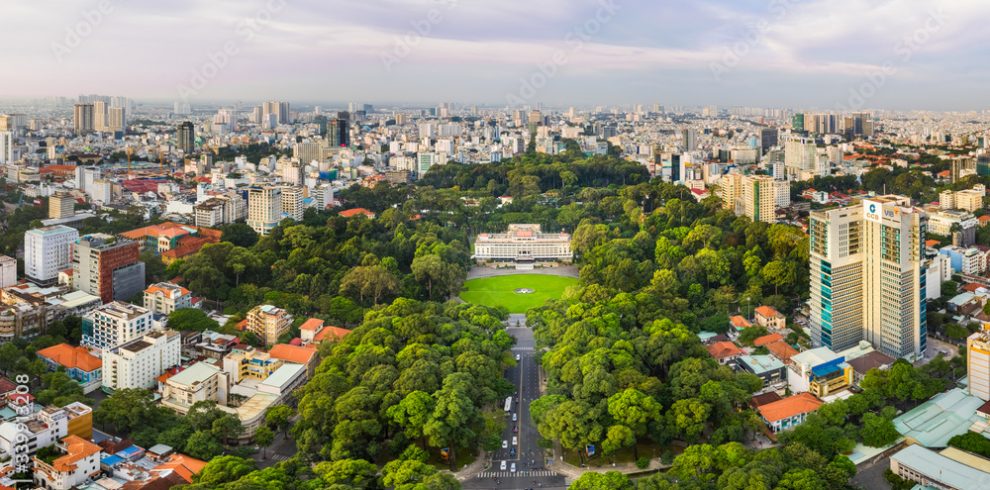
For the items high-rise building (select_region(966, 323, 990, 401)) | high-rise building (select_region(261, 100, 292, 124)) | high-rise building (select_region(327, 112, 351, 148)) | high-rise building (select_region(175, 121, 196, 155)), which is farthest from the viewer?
high-rise building (select_region(261, 100, 292, 124))

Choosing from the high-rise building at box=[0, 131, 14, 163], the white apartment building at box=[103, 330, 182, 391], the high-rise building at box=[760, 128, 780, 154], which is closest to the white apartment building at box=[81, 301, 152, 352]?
the white apartment building at box=[103, 330, 182, 391]

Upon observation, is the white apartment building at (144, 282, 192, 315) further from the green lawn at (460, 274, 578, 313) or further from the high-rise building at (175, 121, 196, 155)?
the high-rise building at (175, 121, 196, 155)

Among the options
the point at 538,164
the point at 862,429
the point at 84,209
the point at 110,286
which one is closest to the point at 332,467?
the point at 862,429

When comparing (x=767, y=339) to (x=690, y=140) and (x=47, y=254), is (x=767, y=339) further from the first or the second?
(x=690, y=140)

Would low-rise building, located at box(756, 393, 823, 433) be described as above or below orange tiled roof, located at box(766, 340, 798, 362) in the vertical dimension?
below

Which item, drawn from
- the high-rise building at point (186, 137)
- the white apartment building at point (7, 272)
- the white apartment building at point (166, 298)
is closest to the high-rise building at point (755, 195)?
the white apartment building at point (166, 298)

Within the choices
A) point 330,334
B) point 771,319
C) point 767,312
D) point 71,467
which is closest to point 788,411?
point 771,319
